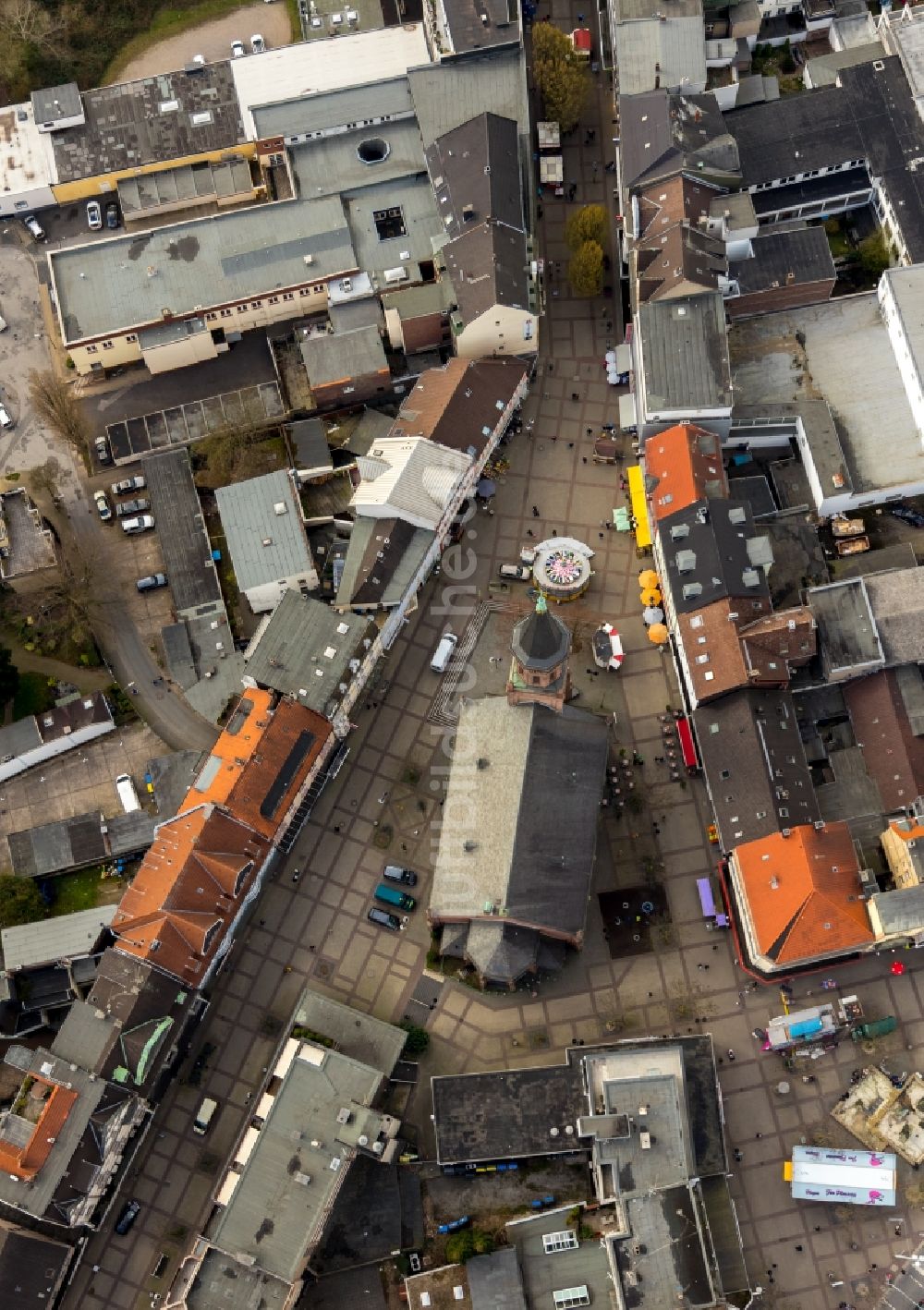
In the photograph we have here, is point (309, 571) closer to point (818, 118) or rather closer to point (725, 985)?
point (725, 985)

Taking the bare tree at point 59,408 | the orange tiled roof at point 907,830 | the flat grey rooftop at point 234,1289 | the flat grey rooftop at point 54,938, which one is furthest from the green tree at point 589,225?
the flat grey rooftop at point 234,1289

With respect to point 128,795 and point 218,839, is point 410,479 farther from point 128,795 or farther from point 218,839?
point 128,795

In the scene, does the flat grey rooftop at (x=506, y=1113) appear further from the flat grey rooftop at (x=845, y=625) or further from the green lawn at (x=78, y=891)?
the flat grey rooftop at (x=845, y=625)

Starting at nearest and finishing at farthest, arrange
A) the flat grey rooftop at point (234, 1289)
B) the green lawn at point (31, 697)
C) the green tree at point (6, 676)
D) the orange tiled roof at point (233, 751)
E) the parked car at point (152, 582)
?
the flat grey rooftop at point (234, 1289) → the orange tiled roof at point (233, 751) → the green tree at point (6, 676) → the green lawn at point (31, 697) → the parked car at point (152, 582)

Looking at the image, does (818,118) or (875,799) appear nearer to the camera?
(875,799)

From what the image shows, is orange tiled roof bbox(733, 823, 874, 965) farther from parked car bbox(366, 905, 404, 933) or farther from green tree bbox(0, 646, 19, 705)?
green tree bbox(0, 646, 19, 705)

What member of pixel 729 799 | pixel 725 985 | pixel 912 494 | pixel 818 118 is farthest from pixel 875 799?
pixel 818 118
